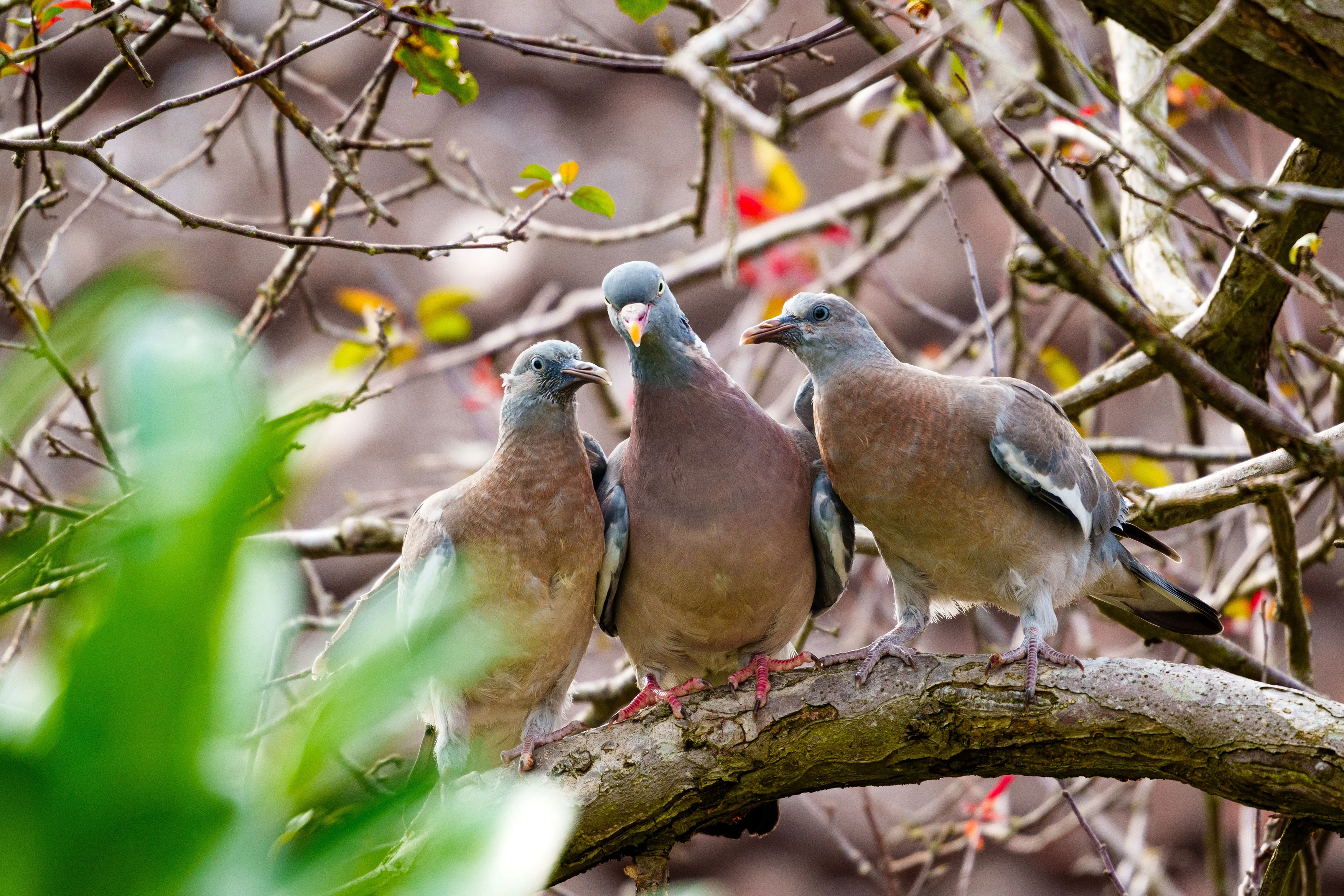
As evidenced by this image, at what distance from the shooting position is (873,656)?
9.68 feet

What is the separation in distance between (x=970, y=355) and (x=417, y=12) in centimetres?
329

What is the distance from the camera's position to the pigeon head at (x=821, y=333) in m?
3.41

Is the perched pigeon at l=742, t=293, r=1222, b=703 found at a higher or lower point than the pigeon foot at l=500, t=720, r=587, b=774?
higher

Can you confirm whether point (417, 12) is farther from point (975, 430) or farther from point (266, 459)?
point (266, 459)

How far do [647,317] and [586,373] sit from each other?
0.84 ft

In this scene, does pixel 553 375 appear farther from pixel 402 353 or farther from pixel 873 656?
pixel 402 353

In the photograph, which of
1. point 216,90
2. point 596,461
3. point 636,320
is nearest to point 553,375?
point 636,320

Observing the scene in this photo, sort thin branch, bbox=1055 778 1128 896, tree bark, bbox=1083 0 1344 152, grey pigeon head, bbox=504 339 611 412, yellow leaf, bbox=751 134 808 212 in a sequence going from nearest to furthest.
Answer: tree bark, bbox=1083 0 1344 152 → thin branch, bbox=1055 778 1128 896 → grey pigeon head, bbox=504 339 611 412 → yellow leaf, bbox=751 134 808 212

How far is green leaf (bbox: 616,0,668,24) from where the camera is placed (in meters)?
2.60

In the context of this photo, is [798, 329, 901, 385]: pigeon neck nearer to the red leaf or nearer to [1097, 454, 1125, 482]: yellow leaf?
[1097, 454, 1125, 482]: yellow leaf

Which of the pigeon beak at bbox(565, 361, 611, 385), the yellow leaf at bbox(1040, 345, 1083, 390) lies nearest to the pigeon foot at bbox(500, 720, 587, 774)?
the pigeon beak at bbox(565, 361, 611, 385)

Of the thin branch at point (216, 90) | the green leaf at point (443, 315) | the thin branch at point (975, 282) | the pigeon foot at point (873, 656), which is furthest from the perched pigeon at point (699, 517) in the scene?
→ the green leaf at point (443, 315)

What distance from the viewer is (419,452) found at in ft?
28.7

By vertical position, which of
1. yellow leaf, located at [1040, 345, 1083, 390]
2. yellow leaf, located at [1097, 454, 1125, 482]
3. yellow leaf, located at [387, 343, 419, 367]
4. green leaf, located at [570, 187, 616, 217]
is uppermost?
green leaf, located at [570, 187, 616, 217]
